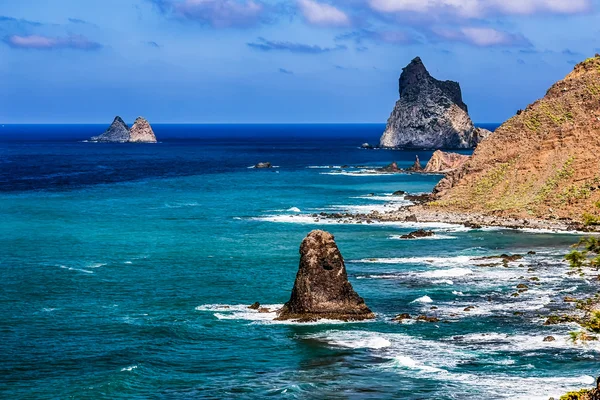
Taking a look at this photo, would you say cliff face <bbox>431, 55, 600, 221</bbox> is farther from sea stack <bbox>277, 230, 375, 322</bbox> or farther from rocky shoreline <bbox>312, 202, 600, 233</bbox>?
sea stack <bbox>277, 230, 375, 322</bbox>

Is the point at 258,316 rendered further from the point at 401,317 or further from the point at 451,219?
the point at 451,219

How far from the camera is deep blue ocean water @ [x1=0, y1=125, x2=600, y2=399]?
53469 millimetres

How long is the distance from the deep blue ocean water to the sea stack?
146 centimetres

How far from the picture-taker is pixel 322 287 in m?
66.9

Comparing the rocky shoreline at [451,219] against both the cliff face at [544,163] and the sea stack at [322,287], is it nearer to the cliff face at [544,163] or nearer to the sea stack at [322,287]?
the cliff face at [544,163]

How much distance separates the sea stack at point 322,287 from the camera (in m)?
66.6

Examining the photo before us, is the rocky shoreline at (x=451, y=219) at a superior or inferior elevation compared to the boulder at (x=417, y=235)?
superior

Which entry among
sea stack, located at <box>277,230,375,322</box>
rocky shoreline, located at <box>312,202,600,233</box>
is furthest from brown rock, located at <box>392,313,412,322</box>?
rocky shoreline, located at <box>312,202,600,233</box>

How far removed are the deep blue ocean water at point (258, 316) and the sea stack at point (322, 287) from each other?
1.46 meters

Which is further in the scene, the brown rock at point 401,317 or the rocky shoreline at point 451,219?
the rocky shoreline at point 451,219

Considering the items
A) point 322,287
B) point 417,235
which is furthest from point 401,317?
point 417,235

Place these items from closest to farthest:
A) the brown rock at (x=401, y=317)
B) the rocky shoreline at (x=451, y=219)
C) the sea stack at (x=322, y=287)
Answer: the sea stack at (x=322, y=287), the brown rock at (x=401, y=317), the rocky shoreline at (x=451, y=219)

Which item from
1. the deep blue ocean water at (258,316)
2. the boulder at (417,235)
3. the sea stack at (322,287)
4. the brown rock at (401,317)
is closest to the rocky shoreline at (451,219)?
the deep blue ocean water at (258,316)

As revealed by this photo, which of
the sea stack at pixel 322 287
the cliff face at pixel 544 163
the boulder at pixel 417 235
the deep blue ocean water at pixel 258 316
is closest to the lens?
the deep blue ocean water at pixel 258 316
